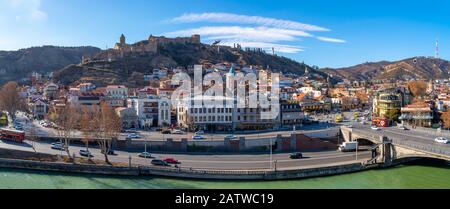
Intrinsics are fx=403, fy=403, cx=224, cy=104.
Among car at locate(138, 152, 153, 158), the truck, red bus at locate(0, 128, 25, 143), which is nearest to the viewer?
car at locate(138, 152, 153, 158)

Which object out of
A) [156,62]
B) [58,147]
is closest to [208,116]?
[58,147]

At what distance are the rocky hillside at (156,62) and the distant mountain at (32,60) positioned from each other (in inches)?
807

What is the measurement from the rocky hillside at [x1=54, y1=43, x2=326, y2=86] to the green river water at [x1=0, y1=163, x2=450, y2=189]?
142 ft

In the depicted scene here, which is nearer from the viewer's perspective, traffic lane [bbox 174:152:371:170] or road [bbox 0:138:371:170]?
traffic lane [bbox 174:152:371:170]

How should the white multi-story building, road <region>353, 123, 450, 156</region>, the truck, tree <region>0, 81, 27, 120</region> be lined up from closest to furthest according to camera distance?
road <region>353, 123, 450, 156</region> → the truck → the white multi-story building → tree <region>0, 81, 27, 120</region>

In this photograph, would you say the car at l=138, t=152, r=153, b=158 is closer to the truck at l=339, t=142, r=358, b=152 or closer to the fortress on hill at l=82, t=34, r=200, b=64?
the truck at l=339, t=142, r=358, b=152

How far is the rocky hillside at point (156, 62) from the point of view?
6744cm

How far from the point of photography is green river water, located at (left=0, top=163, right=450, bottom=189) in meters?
19.7

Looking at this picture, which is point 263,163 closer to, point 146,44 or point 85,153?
point 85,153

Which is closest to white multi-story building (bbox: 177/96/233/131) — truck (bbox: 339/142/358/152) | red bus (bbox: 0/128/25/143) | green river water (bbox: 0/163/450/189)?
truck (bbox: 339/142/358/152)

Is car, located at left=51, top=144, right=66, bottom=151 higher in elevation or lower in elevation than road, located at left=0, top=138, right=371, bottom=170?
higher

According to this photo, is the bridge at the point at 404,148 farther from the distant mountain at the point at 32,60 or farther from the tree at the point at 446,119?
the distant mountain at the point at 32,60

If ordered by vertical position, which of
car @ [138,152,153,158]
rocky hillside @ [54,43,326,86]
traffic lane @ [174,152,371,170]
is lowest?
traffic lane @ [174,152,371,170]
